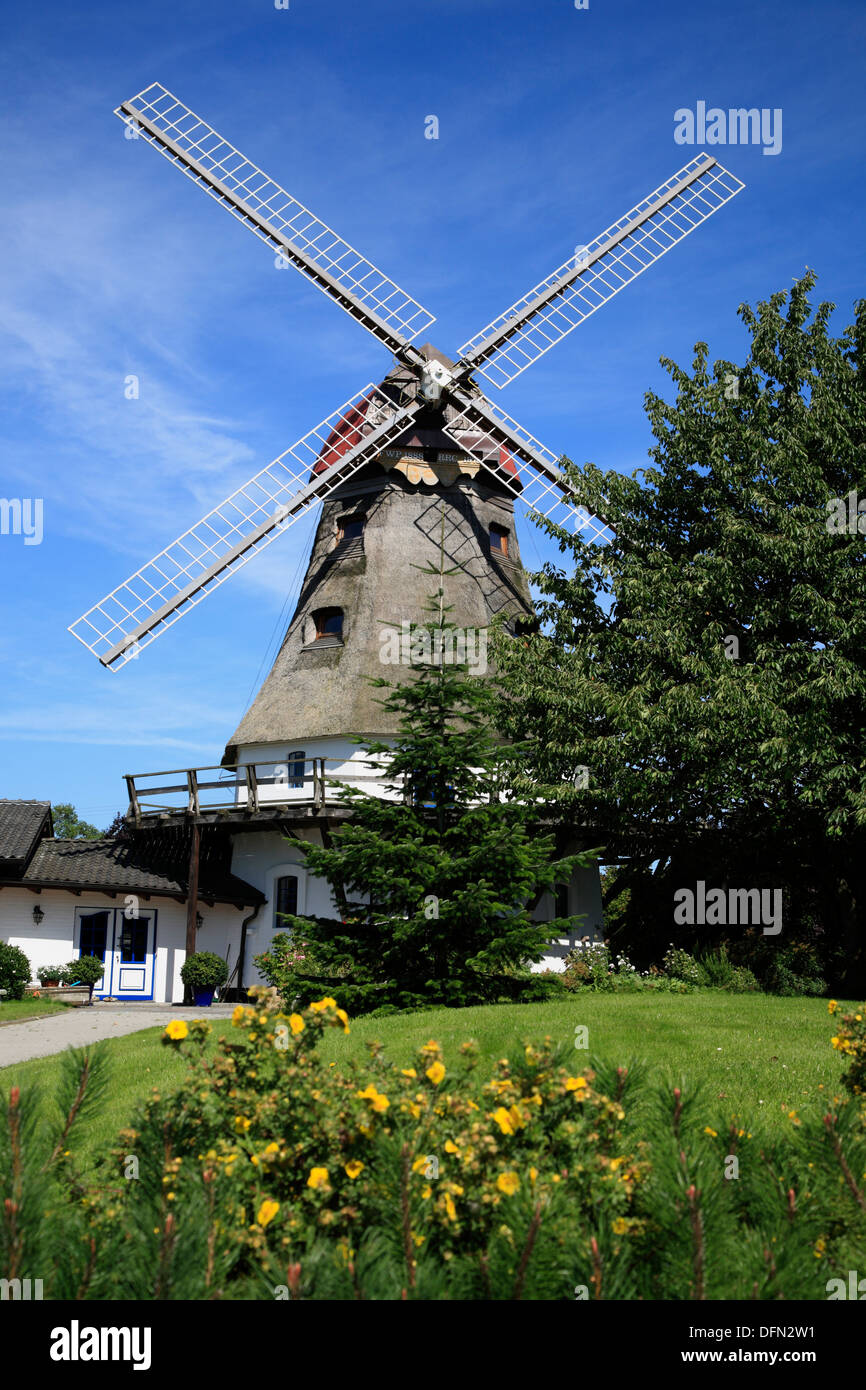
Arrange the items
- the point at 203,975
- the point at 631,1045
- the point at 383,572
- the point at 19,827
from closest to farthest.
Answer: the point at 631,1045
the point at 203,975
the point at 19,827
the point at 383,572

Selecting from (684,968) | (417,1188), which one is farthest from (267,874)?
(417,1188)

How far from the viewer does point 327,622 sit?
28.4 metres

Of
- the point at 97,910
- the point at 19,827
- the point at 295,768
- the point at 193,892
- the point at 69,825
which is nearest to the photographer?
the point at 193,892

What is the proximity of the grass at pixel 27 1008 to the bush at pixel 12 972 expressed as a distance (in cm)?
28

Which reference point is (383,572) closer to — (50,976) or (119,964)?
(119,964)

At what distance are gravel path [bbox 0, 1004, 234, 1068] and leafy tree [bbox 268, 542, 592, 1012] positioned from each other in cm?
422

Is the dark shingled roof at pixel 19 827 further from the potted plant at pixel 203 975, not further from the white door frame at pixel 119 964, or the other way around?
the potted plant at pixel 203 975

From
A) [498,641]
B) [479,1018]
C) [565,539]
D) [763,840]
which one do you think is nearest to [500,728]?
[498,641]

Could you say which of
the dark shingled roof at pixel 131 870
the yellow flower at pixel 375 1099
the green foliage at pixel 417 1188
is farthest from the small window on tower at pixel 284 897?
the yellow flower at pixel 375 1099

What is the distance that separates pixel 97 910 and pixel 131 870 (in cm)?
137

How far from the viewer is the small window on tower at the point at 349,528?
29156 mm

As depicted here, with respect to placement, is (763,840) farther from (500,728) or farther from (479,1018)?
(479,1018)

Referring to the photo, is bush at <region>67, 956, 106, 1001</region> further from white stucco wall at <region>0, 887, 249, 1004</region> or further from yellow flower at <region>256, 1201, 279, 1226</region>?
yellow flower at <region>256, 1201, 279, 1226</region>

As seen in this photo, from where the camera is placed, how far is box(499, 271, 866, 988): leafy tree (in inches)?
739
